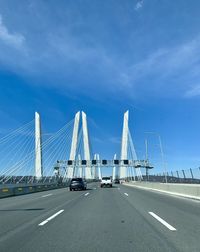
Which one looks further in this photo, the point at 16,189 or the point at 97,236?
the point at 16,189

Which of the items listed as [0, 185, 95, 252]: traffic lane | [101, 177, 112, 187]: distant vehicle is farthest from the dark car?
[0, 185, 95, 252]: traffic lane

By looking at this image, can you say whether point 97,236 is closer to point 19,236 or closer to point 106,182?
point 19,236

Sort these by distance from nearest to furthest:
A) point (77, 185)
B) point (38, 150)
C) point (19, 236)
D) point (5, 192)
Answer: point (19, 236), point (5, 192), point (77, 185), point (38, 150)

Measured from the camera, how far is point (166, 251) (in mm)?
7105

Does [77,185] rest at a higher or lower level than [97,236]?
higher

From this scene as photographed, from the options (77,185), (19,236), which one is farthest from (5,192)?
(19,236)

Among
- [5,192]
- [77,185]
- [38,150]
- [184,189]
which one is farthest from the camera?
[38,150]

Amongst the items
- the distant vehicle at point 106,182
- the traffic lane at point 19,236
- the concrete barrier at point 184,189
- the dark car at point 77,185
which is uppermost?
the distant vehicle at point 106,182

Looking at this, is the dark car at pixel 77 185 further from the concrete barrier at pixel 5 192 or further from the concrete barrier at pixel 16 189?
the concrete barrier at pixel 5 192

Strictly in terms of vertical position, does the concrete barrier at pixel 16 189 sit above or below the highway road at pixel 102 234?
above

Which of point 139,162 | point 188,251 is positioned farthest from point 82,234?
point 139,162

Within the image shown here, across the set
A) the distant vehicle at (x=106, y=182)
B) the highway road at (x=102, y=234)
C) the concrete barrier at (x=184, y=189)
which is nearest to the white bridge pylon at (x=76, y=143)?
the distant vehicle at (x=106, y=182)

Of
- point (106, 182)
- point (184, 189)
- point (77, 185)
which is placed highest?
point (106, 182)

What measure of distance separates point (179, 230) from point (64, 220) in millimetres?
4155
